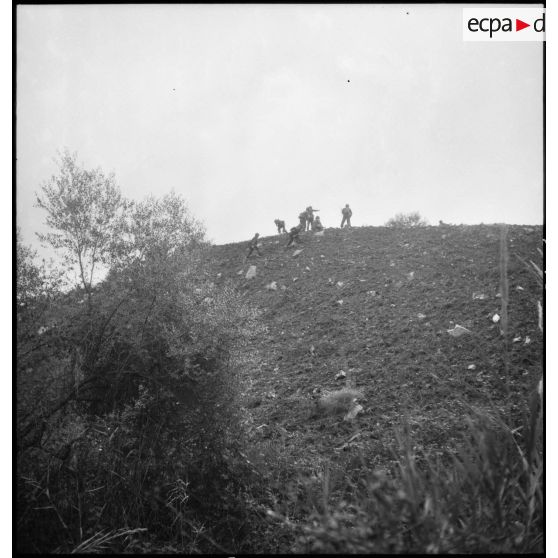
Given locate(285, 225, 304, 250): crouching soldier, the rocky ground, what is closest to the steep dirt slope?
the rocky ground

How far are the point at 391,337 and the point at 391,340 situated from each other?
21 centimetres

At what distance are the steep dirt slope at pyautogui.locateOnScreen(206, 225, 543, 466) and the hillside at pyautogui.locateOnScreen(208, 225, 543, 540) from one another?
5 cm

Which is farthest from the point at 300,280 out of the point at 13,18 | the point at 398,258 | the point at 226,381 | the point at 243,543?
the point at 13,18

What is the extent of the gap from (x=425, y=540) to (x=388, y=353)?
9120mm

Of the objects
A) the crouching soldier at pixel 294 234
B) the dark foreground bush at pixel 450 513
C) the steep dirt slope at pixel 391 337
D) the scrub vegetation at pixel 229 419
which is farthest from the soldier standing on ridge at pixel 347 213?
the dark foreground bush at pixel 450 513

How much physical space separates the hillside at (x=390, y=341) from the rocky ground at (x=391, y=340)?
0.04 meters

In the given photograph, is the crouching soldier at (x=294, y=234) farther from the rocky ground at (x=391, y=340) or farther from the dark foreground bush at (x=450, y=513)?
the dark foreground bush at (x=450, y=513)

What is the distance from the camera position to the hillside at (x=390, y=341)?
7559 mm

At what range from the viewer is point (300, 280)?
1902cm

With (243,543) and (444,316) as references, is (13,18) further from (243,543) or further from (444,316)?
(444,316)

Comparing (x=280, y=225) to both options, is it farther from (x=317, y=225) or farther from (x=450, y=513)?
(x=450, y=513)

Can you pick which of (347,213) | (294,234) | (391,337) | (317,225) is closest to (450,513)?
(391,337)

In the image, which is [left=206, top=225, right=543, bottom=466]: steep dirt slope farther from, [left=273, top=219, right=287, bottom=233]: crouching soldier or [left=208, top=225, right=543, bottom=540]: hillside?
[left=273, top=219, right=287, bottom=233]: crouching soldier

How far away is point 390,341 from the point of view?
1155cm
